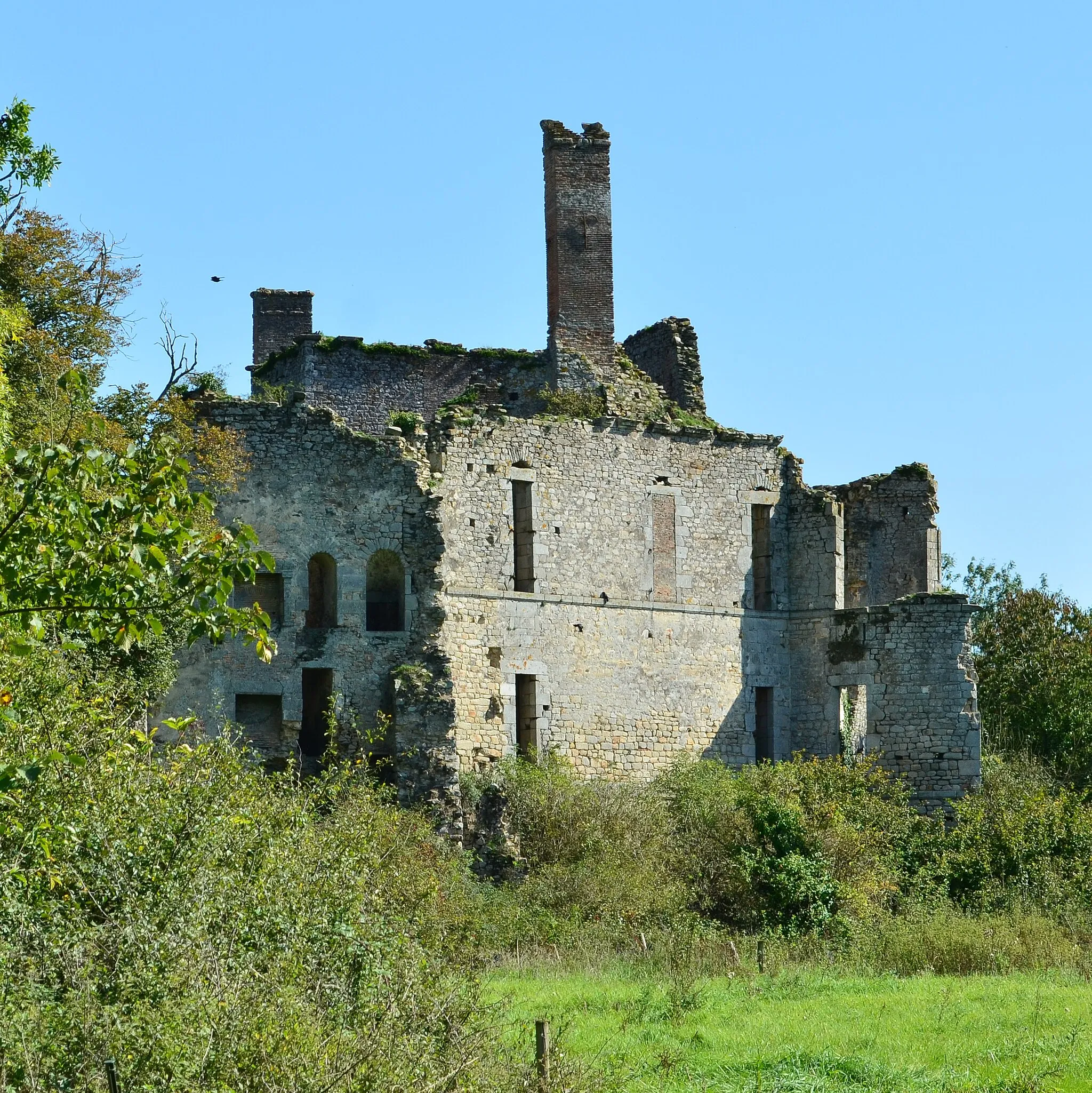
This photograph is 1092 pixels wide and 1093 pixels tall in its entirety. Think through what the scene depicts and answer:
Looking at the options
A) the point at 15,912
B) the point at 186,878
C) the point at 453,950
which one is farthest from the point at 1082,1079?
the point at 15,912

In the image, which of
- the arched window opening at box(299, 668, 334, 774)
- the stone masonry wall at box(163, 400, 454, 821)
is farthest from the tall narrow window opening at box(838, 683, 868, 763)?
the arched window opening at box(299, 668, 334, 774)

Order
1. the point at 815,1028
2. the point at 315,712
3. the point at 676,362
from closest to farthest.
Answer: the point at 815,1028 → the point at 315,712 → the point at 676,362

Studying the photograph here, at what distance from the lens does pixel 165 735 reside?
24.4 metres

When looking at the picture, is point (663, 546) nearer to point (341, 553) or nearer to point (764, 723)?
point (764, 723)

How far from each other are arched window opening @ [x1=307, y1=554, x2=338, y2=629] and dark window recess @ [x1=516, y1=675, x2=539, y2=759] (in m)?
2.96

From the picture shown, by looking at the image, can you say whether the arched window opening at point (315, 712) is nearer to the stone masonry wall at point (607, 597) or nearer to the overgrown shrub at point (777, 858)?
the stone masonry wall at point (607, 597)

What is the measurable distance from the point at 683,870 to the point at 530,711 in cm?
361

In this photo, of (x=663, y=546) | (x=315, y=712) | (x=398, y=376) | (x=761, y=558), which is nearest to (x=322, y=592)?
(x=315, y=712)

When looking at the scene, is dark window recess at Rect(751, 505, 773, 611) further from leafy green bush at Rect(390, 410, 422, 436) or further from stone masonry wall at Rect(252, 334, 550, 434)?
leafy green bush at Rect(390, 410, 422, 436)

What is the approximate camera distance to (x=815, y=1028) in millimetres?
16953

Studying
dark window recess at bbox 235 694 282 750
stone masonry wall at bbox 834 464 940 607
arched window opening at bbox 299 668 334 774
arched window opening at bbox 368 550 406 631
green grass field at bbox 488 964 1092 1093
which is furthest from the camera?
stone masonry wall at bbox 834 464 940 607

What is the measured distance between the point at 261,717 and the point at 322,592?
2.20m

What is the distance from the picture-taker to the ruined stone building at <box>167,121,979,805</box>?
83.4 feet

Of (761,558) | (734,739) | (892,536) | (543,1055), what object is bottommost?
(543,1055)
